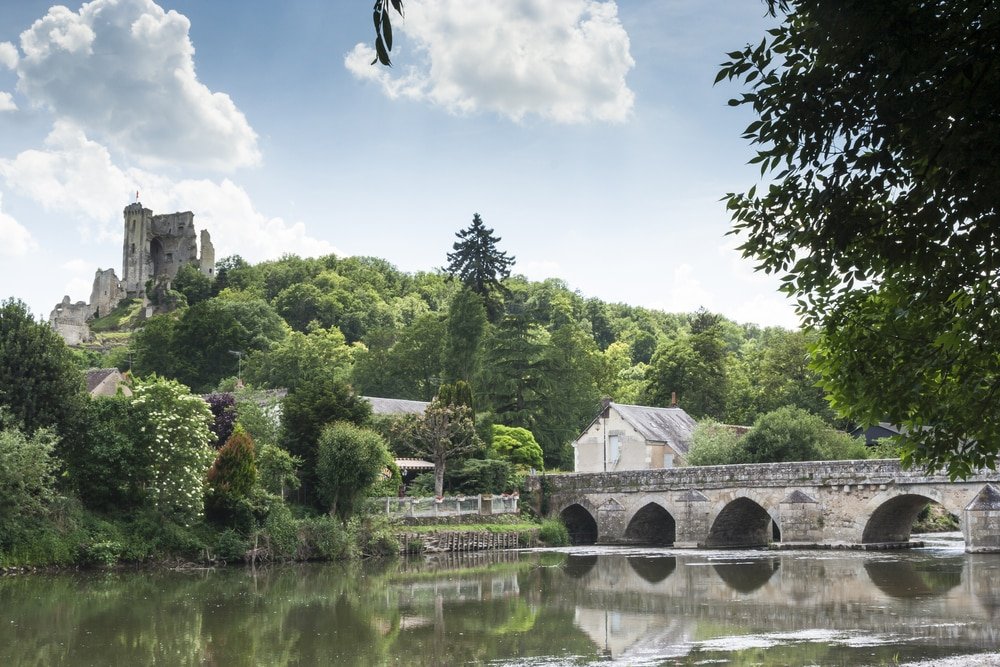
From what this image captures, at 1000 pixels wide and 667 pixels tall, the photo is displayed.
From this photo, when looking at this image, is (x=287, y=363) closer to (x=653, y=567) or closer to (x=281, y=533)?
(x=281, y=533)

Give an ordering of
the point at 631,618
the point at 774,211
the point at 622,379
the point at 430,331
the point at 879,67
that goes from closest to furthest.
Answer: the point at 879,67
the point at 774,211
the point at 631,618
the point at 430,331
the point at 622,379

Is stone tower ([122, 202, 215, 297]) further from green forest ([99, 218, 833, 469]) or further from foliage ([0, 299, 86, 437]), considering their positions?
foliage ([0, 299, 86, 437])

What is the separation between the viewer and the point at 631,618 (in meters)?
18.8

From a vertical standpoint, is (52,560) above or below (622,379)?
below

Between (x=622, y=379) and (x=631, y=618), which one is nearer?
(x=631, y=618)

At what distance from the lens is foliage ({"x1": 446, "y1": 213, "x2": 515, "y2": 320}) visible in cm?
6694

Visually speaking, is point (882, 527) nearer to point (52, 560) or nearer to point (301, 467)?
point (301, 467)

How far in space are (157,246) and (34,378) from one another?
90.5 m

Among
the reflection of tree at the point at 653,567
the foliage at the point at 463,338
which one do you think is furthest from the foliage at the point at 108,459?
the foliage at the point at 463,338

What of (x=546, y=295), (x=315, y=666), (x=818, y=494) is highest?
(x=546, y=295)

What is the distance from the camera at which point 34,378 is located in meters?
29.8

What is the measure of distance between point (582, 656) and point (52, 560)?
19.0 meters

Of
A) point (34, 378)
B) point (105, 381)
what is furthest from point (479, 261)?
point (34, 378)

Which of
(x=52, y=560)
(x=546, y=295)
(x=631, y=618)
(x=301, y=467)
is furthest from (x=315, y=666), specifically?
(x=546, y=295)
